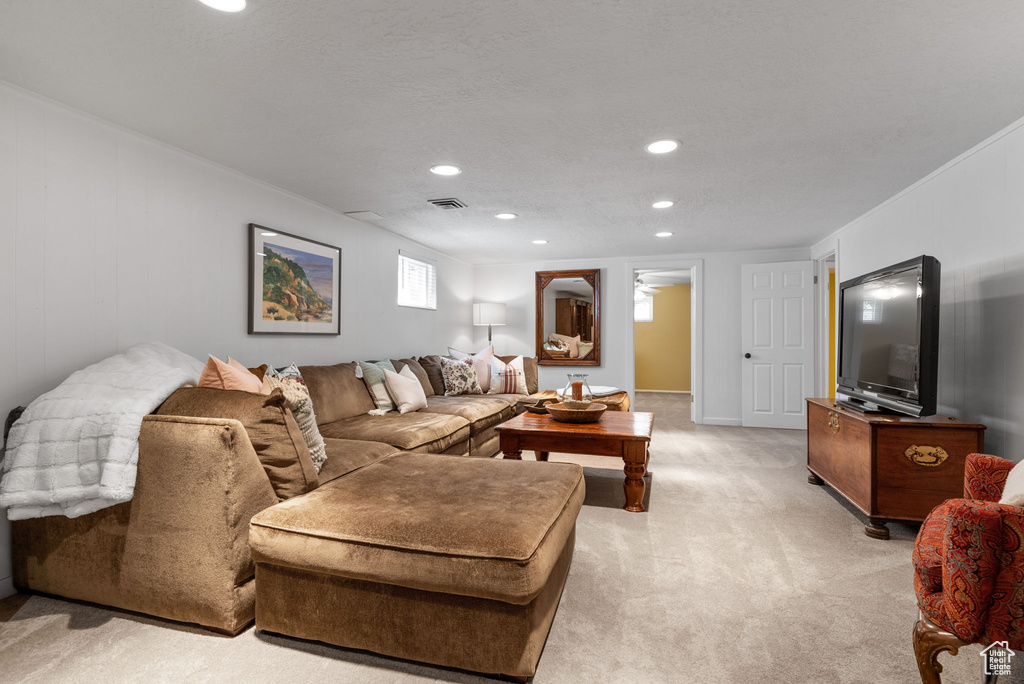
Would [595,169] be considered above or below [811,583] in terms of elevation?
above

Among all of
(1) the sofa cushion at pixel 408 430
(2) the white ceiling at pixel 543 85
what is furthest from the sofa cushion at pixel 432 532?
(2) the white ceiling at pixel 543 85

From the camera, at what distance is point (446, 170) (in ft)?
10.4

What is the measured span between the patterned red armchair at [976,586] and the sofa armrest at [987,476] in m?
0.45

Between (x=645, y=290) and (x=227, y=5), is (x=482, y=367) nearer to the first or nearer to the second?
(x=227, y=5)

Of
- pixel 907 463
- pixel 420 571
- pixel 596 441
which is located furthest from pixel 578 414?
pixel 420 571

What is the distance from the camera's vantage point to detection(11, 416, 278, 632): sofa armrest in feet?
5.55

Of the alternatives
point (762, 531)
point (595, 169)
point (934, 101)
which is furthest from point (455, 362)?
point (934, 101)

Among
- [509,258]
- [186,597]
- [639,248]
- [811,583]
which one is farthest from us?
[509,258]

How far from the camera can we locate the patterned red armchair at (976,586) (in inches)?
48.2

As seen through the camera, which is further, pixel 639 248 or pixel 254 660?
pixel 639 248

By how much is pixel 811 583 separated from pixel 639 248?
14.3 feet

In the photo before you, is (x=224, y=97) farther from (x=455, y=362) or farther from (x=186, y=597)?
(x=455, y=362)

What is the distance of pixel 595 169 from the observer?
3152 mm

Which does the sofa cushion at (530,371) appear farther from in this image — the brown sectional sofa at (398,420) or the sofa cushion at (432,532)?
the sofa cushion at (432,532)
